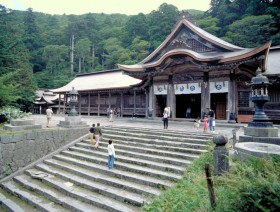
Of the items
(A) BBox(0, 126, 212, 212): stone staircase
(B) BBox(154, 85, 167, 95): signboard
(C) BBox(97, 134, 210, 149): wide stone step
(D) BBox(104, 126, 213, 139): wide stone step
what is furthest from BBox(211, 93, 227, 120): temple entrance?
(C) BBox(97, 134, 210, 149): wide stone step

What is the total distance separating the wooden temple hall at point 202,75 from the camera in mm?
14219

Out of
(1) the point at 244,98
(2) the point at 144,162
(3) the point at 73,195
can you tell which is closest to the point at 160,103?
(1) the point at 244,98

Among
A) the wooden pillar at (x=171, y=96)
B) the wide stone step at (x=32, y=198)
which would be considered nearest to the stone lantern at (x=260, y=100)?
the wide stone step at (x=32, y=198)

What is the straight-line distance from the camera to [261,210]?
315cm

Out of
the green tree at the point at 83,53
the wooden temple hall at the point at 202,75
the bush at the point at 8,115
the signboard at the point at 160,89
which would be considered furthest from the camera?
the green tree at the point at 83,53

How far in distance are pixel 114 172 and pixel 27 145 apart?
533cm

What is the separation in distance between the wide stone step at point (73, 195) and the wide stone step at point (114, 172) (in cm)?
106

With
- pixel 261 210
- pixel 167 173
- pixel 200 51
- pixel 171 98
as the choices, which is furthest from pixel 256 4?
pixel 261 210

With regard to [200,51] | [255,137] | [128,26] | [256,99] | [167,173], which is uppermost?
[128,26]

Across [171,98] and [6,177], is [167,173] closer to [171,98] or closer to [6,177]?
[6,177]

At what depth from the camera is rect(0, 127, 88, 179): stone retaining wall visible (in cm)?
1003

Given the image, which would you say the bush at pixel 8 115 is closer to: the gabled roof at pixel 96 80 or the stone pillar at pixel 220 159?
the gabled roof at pixel 96 80

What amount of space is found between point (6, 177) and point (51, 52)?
56.3 meters

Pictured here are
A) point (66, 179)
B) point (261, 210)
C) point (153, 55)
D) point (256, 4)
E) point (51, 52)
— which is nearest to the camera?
point (261, 210)
